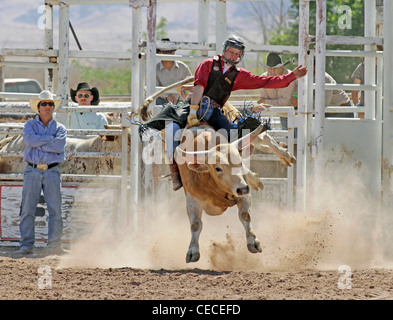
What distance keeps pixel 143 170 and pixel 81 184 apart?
0.82m

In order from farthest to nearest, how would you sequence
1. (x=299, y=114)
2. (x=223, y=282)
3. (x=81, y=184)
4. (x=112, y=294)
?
(x=81, y=184), (x=299, y=114), (x=223, y=282), (x=112, y=294)

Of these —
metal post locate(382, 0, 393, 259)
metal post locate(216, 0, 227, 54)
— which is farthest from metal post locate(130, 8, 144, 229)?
metal post locate(382, 0, 393, 259)

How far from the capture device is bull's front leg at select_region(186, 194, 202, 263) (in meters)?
6.64

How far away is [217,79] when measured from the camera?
23.8 ft

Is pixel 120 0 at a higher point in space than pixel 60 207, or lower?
higher

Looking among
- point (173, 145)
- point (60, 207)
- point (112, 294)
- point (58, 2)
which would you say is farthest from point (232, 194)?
point (58, 2)

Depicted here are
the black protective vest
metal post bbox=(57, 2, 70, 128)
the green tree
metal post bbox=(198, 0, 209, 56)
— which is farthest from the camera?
the green tree

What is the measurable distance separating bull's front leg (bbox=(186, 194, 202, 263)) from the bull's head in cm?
36

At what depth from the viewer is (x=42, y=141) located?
8.28 metres

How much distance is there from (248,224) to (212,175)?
554 mm

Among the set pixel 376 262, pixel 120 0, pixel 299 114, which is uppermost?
pixel 120 0

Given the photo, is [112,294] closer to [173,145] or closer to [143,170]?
[173,145]

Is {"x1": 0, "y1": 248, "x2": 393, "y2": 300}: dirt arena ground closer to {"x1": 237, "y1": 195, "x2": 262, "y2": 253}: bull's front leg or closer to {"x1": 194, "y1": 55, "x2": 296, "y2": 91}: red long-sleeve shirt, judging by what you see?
{"x1": 237, "y1": 195, "x2": 262, "y2": 253}: bull's front leg

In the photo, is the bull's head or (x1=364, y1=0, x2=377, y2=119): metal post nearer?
the bull's head
